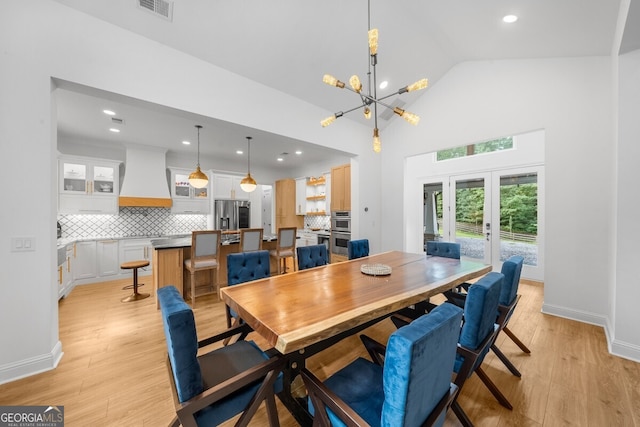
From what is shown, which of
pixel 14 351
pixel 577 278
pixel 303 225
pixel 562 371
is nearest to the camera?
pixel 14 351

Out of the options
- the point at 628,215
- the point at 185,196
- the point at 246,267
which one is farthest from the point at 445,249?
the point at 185,196

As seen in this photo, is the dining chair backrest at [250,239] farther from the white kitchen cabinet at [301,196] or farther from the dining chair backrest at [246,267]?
the white kitchen cabinet at [301,196]

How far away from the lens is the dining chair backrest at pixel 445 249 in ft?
10.6

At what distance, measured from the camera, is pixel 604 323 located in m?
2.75

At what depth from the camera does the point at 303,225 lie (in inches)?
287

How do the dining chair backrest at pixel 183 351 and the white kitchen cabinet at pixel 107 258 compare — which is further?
the white kitchen cabinet at pixel 107 258

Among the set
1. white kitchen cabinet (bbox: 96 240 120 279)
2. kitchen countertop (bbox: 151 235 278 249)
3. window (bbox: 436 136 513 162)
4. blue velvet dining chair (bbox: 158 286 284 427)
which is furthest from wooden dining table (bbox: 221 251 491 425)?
white kitchen cabinet (bbox: 96 240 120 279)

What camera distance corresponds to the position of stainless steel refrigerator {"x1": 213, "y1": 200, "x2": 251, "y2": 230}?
6.08m

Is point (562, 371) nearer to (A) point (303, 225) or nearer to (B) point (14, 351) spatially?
(B) point (14, 351)

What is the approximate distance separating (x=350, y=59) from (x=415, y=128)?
74.9 inches

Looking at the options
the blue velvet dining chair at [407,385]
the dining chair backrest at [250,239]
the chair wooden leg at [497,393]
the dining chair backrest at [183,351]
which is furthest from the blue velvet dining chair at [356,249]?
the dining chair backrest at [183,351]

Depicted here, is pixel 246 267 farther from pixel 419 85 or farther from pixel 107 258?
pixel 107 258

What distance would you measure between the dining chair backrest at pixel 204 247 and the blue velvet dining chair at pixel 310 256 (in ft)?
4.70

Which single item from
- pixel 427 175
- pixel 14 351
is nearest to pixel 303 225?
pixel 427 175
